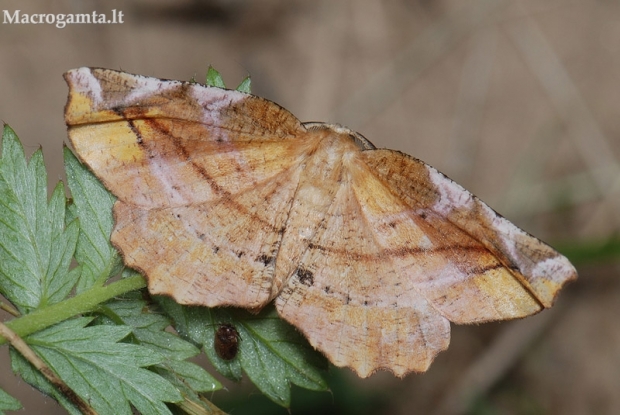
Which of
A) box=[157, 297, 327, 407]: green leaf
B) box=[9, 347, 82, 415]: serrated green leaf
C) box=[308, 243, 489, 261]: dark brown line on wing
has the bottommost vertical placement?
box=[9, 347, 82, 415]: serrated green leaf

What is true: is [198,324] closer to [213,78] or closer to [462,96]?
[213,78]

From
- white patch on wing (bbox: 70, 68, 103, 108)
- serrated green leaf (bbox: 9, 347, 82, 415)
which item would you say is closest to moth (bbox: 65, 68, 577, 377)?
white patch on wing (bbox: 70, 68, 103, 108)

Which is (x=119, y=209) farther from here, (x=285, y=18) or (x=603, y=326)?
(x=603, y=326)

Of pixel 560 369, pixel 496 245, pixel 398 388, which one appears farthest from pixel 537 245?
pixel 560 369

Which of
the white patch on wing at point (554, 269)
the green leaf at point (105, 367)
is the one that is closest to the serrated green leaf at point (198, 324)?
the green leaf at point (105, 367)

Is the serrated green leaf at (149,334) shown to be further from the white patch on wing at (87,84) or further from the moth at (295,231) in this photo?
the white patch on wing at (87,84)

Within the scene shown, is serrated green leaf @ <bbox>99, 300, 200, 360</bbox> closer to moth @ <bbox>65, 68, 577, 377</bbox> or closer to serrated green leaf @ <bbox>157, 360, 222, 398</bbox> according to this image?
serrated green leaf @ <bbox>157, 360, 222, 398</bbox>

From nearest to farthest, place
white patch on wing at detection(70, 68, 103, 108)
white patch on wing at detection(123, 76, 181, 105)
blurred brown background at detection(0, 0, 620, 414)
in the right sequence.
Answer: white patch on wing at detection(70, 68, 103, 108) → white patch on wing at detection(123, 76, 181, 105) → blurred brown background at detection(0, 0, 620, 414)
